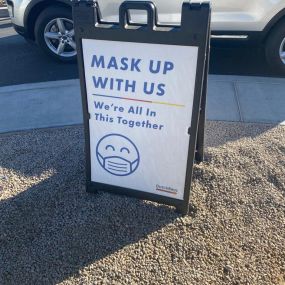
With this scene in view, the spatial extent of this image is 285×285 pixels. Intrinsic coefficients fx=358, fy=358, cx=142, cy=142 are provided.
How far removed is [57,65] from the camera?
5.26 meters

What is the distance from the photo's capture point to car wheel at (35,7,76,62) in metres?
4.96

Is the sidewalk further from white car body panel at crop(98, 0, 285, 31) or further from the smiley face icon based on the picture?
the smiley face icon

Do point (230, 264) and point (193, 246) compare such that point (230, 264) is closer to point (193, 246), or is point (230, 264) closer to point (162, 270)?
point (193, 246)

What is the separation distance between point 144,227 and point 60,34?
347cm

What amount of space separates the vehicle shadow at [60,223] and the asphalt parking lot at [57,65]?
208 cm

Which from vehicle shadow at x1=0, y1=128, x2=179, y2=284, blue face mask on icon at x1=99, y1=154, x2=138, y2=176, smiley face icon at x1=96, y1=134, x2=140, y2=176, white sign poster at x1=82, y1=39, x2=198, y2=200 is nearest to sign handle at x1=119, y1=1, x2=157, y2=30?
white sign poster at x1=82, y1=39, x2=198, y2=200

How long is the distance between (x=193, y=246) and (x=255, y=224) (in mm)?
501

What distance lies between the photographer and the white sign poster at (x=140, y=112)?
2119mm

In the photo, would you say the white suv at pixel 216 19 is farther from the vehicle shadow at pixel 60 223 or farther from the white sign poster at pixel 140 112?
the white sign poster at pixel 140 112

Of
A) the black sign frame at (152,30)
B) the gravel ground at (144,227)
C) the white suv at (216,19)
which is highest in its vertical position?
the black sign frame at (152,30)

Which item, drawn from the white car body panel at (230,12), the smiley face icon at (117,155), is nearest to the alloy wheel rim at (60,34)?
the white car body panel at (230,12)

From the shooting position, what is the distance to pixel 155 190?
8.55 feet

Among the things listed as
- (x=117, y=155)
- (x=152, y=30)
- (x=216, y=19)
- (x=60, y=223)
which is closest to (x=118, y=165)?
(x=117, y=155)

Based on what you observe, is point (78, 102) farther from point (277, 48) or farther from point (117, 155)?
point (277, 48)
